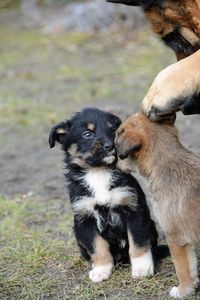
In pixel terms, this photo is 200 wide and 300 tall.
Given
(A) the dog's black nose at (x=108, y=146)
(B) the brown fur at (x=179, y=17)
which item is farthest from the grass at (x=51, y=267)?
(B) the brown fur at (x=179, y=17)

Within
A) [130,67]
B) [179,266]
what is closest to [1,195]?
[179,266]

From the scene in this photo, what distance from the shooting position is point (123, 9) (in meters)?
17.2

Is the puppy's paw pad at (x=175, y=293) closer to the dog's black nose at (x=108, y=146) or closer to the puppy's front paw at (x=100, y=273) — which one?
the puppy's front paw at (x=100, y=273)

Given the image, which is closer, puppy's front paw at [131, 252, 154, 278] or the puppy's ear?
puppy's front paw at [131, 252, 154, 278]

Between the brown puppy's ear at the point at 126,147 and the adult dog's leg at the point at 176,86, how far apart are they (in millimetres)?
447

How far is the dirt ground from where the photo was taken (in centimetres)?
534

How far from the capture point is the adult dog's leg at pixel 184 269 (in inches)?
184

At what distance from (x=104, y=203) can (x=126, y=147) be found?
2.21 ft

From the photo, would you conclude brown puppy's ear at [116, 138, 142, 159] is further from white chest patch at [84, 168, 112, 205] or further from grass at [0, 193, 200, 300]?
grass at [0, 193, 200, 300]

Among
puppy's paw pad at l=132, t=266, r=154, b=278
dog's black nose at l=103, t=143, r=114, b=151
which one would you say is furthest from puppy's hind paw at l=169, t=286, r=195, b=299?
dog's black nose at l=103, t=143, r=114, b=151

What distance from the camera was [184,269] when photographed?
4699 mm

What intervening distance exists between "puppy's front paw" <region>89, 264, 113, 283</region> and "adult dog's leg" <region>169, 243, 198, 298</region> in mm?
615

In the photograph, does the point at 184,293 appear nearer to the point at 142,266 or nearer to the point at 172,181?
the point at 142,266

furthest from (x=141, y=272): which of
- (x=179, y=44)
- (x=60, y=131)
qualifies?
(x=179, y=44)
